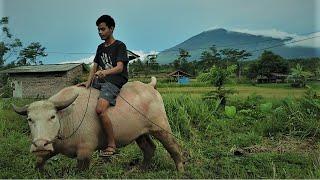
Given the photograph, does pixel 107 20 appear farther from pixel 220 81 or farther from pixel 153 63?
pixel 153 63

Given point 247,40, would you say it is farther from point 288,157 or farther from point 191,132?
point 288,157

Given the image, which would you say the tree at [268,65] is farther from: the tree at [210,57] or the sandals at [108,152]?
the sandals at [108,152]

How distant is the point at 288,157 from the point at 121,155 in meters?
2.48

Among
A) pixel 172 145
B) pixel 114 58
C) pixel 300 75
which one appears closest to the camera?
pixel 114 58

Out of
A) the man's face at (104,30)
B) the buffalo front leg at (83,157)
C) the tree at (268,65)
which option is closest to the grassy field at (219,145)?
the buffalo front leg at (83,157)

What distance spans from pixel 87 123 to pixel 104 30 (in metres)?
1.14

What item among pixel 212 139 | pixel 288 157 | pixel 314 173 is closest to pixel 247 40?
pixel 212 139

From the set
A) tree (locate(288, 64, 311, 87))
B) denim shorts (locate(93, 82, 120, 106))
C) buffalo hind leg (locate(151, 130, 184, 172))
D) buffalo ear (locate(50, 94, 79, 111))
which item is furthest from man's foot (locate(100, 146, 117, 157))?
tree (locate(288, 64, 311, 87))

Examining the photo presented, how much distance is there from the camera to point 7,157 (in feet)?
21.0

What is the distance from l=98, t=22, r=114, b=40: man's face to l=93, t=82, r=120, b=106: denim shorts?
583 mm

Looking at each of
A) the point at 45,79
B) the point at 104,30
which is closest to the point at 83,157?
the point at 104,30

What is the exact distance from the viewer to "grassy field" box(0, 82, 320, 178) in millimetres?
5621

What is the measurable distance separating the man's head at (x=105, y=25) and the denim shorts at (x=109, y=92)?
23.6 inches

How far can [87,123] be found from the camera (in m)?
5.31
